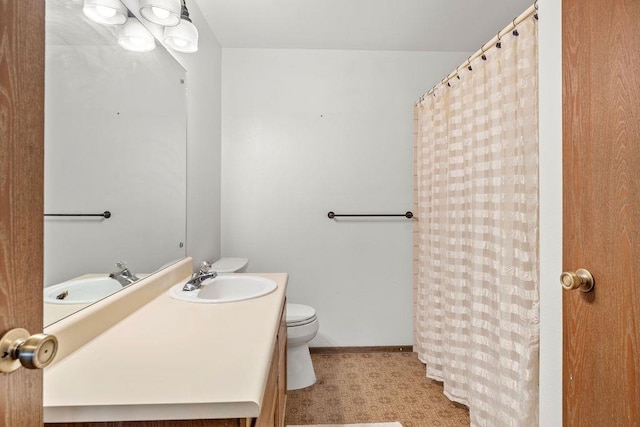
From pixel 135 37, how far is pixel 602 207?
1.58 metres

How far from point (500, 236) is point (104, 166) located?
1553 mm

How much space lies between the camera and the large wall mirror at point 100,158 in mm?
864

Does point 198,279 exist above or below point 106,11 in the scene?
below

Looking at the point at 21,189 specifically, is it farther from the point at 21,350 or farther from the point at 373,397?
the point at 373,397

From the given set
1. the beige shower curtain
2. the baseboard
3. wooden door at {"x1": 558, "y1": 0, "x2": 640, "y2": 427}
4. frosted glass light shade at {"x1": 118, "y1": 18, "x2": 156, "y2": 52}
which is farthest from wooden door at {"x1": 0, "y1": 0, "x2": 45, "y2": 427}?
the baseboard

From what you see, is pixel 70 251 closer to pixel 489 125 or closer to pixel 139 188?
pixel 139 188

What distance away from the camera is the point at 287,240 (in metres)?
2.51

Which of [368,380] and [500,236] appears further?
[368,380]

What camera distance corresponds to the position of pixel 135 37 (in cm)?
126

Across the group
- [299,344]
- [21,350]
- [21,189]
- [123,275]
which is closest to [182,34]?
[123,275]

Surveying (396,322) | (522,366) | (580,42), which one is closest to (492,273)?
(522,366)

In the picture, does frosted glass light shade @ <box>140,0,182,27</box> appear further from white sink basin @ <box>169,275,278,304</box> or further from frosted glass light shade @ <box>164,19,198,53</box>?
white sink basin @ <box>169,275,278,304</box>

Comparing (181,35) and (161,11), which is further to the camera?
(181,35)

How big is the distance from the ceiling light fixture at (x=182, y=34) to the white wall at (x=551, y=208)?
54.6 inches
